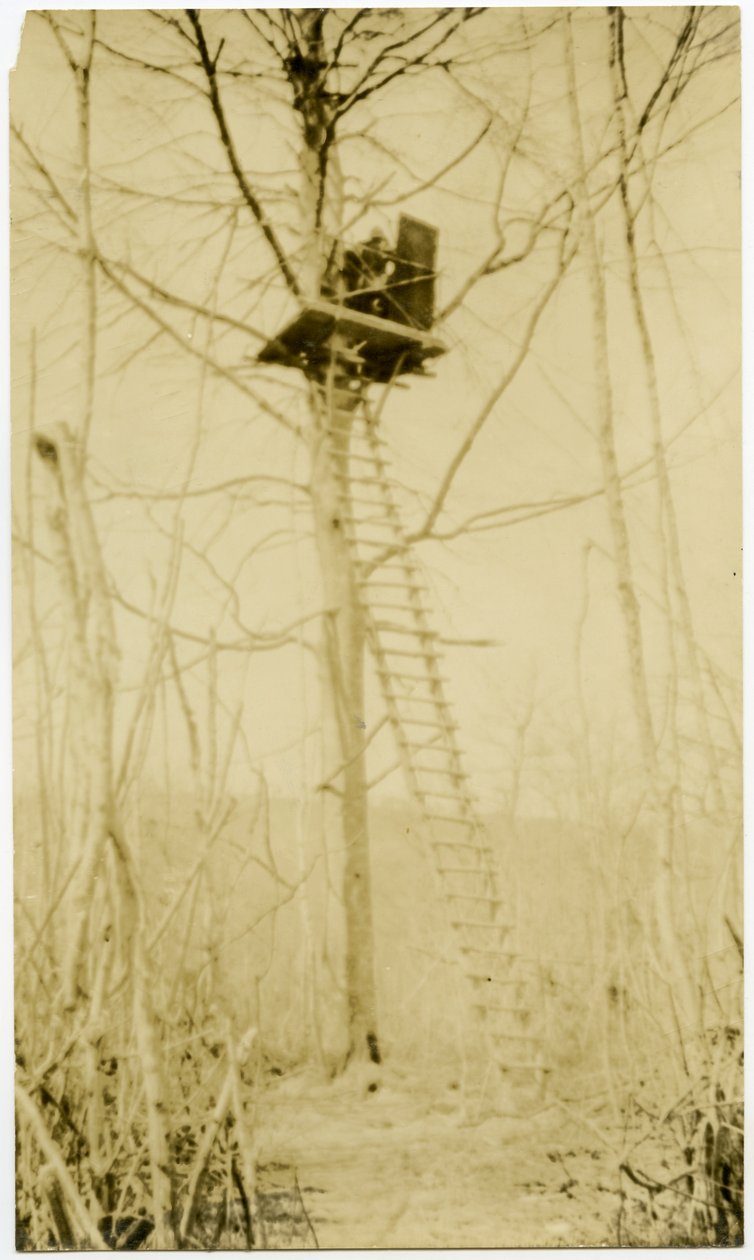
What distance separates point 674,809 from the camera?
11.7 feet

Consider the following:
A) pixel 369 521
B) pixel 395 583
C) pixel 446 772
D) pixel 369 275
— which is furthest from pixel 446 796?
pixel 369 275

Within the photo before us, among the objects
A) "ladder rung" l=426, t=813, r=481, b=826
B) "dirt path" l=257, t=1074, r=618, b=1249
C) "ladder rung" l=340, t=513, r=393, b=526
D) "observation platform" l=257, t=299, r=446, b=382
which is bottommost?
"dirt path" l=257, t=1074, r=618, b=1249

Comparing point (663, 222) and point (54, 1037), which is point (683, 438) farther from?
point (54, 1037)

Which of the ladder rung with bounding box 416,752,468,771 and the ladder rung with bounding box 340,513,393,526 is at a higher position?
the ladder rung with bounding box 340,513,393,526

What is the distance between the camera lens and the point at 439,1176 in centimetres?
345

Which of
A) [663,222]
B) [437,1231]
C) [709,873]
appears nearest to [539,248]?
[663,222]

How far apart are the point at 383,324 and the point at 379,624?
3.01ft

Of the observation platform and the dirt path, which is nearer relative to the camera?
the dirt path

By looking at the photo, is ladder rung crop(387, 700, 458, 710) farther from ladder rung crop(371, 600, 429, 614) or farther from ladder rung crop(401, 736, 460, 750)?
ladder rung crop(371, 600, 429, 614)

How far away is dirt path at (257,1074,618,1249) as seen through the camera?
136 inches

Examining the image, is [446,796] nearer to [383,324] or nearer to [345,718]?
[345,718]

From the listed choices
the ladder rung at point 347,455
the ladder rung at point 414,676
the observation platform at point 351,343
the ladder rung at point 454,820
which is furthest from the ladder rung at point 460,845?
the observation platform at point 351,343

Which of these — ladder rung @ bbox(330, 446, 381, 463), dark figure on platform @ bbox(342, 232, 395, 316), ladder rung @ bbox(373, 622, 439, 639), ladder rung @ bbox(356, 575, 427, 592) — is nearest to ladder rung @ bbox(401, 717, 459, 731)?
ladder rung @ bbox(373, 622, 439, 639)

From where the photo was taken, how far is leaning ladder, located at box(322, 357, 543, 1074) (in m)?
3.51
